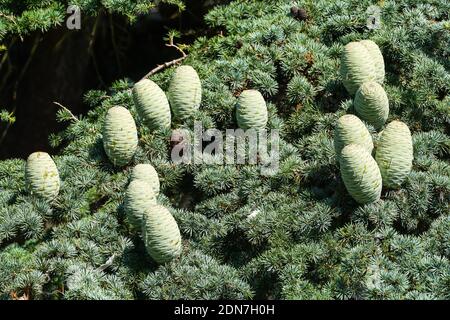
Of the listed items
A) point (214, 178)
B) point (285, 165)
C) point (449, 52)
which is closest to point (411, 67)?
point (449, 52)

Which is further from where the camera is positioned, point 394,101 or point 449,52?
point 449,52

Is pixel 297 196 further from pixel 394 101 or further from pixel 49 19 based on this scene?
pixel 49 19

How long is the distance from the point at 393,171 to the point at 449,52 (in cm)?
77

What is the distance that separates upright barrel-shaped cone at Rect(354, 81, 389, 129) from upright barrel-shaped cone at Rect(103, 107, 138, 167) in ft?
2.45

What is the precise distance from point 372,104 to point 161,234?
84 cm

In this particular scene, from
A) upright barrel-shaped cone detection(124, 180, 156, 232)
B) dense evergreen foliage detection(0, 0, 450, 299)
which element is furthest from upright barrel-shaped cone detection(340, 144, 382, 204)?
upright barrel-shaped cone detection(124, 180, 156, 232)

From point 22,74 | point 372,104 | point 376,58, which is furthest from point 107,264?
point 22,74

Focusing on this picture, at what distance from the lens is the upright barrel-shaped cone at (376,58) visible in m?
2.74

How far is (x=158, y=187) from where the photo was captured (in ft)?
8.13

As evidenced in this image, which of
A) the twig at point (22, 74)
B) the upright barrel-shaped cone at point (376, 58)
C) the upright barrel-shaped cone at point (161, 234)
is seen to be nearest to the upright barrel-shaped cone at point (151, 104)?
the upright barrel-shaped cone at point (161, 234)

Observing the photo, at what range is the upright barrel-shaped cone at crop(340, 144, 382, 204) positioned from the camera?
2275mm

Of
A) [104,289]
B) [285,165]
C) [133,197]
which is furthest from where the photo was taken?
[285,165]

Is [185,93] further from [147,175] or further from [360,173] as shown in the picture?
[360,173]

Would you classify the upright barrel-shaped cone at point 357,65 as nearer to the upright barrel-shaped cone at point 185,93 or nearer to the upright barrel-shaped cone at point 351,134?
the upright barrel-shaped cone at point 351,134
